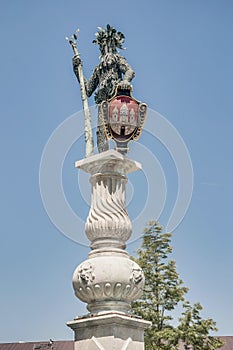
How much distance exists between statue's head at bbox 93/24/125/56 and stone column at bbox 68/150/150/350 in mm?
2173

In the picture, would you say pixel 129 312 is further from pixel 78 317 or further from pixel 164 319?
pixel 164 319

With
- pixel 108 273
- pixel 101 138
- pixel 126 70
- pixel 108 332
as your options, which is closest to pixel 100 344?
pixel 108 332

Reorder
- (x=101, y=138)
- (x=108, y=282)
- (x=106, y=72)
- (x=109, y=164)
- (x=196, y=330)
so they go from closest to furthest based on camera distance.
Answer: (x=108, y=282) < (x=109, y=164) < (x=101, y=138) < (x=106, y=72) < (x=196, y=330)

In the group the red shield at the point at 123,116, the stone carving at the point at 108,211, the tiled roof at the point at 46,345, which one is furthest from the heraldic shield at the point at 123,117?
the tiled roof at the point at 46,345

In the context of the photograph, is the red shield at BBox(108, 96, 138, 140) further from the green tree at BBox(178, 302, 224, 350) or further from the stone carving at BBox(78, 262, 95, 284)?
the green tree at BBox(178, 302, 224, 350)

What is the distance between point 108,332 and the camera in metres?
9.41

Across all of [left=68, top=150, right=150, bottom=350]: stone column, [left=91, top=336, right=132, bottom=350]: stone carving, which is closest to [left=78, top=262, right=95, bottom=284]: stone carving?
[left=68, top=150, right=150, bottom=350]: stone column

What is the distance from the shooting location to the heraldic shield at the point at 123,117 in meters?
10.6

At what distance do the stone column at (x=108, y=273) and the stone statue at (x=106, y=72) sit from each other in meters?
0.74

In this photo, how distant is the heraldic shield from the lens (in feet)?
34.7

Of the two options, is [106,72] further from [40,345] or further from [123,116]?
[40,345]

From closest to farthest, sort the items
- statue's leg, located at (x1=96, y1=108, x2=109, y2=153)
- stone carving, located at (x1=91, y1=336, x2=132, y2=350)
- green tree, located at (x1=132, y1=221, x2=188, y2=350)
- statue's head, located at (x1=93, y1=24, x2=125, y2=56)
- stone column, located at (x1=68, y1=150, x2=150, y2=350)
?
1. stone carving, located at (x1=91, y1=336, x2=132, y2=350)
2. stone column, located at (x1=68, y1=150, x2=150, y2=350)
3. statue's leg, located at (x1=96, y1=108, x2=109, y2=153)
4. statue's head, located at (x1=93, y1=24, x2=125, y2=56)
5. green tree, located at (x1=132, y1=221, x2=188, y2=350)

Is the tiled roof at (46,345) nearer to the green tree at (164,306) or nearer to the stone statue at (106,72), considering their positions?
the green tree at (164,306)

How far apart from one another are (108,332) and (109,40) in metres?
5.16
